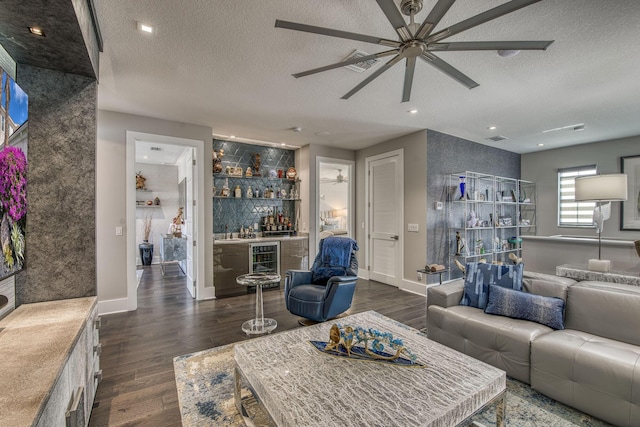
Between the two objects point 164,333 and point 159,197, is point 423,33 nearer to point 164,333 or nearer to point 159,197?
point 164,333

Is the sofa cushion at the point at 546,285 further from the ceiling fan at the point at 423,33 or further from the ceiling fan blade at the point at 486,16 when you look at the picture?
the ceiling fan blade at the point at 486,16

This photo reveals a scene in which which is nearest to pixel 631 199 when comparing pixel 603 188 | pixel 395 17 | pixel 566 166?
pixel 566 166

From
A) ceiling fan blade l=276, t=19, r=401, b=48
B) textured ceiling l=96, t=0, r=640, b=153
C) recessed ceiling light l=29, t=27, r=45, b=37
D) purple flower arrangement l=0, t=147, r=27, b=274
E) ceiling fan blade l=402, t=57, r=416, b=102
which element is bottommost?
purple flower arrangement l=0, t=147, r=27, b=274

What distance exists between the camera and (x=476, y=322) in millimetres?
2408

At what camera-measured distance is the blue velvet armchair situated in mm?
3219

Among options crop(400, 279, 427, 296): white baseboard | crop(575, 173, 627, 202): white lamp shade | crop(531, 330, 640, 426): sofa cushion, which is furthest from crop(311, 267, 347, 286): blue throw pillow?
crop(575, 173, 627, 202): white lamp shade

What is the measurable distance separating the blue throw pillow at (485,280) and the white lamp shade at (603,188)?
1.64 metres

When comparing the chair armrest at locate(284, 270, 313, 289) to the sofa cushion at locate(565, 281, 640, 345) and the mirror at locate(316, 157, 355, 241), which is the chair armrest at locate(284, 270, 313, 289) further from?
the mirror at locate(316, 157, 355, 241)

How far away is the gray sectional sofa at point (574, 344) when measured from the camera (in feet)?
5.63

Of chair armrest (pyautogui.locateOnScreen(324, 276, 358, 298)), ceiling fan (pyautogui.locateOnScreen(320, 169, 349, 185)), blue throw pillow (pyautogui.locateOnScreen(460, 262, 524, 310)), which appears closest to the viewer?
blue throw pillow (pyautogui.locateOnScreen(460, 262, 524, 310))

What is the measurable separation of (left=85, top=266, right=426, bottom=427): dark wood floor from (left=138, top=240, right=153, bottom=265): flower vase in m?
2.16

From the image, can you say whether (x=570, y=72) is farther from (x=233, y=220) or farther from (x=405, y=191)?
(x=233, y=220)

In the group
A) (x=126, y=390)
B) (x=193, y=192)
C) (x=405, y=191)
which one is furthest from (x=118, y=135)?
(x=405, y=191)

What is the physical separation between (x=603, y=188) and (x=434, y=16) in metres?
3.40
